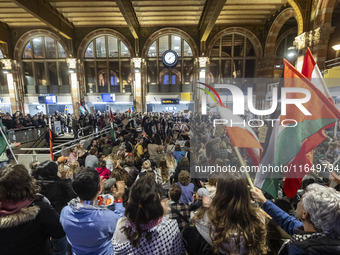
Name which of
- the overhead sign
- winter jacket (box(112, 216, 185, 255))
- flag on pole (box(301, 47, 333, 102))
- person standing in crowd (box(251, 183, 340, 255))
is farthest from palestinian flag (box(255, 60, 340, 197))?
the overhead sign

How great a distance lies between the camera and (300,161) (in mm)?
2646

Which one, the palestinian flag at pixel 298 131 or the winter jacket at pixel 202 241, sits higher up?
the palestinian flag at pixel 298 131

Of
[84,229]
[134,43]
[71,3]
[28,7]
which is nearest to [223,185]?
[84,229]

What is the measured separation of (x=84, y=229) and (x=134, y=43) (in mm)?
19482

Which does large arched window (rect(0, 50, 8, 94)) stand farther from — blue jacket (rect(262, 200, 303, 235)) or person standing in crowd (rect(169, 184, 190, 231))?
blue jacket (rect(262, 200, 303, 235))

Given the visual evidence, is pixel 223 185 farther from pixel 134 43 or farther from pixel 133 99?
pixel 134 43

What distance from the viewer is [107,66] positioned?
1989 centimetres

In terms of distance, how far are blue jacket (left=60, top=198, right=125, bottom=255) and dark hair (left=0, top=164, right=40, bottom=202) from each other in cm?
37

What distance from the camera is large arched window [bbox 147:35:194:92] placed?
19.4m

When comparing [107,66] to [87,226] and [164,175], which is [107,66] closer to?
[164,175]

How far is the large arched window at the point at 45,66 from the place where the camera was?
63.7 ft

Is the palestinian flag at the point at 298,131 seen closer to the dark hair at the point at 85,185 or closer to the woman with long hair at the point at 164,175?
the woman with long hair at the point at 164,175

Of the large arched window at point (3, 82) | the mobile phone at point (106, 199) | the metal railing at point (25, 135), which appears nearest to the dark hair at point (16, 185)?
the mobile phone at point (106, 199)

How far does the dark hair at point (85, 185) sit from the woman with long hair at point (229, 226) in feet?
2.97
